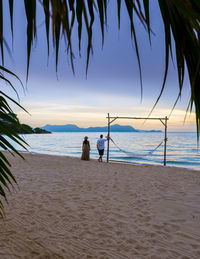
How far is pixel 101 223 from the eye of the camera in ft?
10.3

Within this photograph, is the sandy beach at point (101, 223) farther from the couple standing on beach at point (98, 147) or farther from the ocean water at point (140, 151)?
the couple standing on beach at point (98, 147)

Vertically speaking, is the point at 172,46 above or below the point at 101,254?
above

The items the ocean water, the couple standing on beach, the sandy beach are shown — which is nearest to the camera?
the sandy beach

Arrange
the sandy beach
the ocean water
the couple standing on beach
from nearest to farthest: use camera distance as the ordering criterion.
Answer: the sandy beach → the couple standing on beach → the ocean water

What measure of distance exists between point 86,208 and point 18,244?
4.87ft

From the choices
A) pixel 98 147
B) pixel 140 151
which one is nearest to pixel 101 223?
pixel 98 147

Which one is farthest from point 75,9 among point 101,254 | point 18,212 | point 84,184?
point 84,184

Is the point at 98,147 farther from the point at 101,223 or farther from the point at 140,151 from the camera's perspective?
the point at 140,151

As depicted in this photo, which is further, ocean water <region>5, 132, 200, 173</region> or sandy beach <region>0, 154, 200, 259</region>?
ocean water <region>5, 132, 200, 173</region>

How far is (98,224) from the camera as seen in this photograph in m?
3.10

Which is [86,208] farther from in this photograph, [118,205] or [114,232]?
[114,232]

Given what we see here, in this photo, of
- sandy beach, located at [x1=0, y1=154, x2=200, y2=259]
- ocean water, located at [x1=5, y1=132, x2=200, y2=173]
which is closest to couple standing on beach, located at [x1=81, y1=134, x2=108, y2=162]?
ocean water, located at [x1=5, y1=132, x2=200, y2=173]

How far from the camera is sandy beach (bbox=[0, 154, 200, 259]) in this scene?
7.92ft

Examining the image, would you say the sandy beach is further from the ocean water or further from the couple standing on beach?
the couple standing on beach
